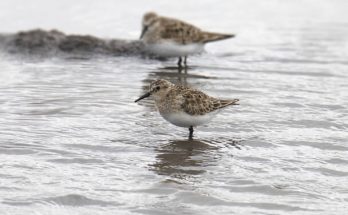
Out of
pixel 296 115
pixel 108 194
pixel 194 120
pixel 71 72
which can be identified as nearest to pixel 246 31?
pixel 71 72

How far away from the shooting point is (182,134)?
999 cm

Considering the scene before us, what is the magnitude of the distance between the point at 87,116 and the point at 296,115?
2839 millimetres

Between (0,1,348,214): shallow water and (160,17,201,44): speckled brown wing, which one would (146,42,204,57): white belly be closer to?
(160,17,201,44): speckled brown wing

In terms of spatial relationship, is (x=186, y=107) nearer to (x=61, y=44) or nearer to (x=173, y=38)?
(x=173, y=38)

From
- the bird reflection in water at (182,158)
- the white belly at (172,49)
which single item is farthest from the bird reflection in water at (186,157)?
the white belly at (172,49)

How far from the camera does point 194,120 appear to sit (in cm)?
952

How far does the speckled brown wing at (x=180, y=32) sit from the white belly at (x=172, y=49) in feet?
0.32

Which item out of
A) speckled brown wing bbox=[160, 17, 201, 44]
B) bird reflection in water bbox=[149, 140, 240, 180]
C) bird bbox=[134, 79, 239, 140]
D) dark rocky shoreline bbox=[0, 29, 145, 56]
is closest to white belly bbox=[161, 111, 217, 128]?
bird bbox=[134, 79, 239, 140]

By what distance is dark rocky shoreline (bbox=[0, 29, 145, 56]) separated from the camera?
14.5 metres

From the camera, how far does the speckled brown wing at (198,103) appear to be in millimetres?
9539

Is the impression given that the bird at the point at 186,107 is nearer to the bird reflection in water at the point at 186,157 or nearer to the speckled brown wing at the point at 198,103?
the speckled brown wing at the point at 198,103

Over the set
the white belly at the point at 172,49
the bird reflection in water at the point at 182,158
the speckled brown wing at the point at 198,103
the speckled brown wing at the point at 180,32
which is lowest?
the bird reflection in water at the point at 182,158

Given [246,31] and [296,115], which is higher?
[246,31]

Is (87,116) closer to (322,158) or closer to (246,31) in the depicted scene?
(322,158)
